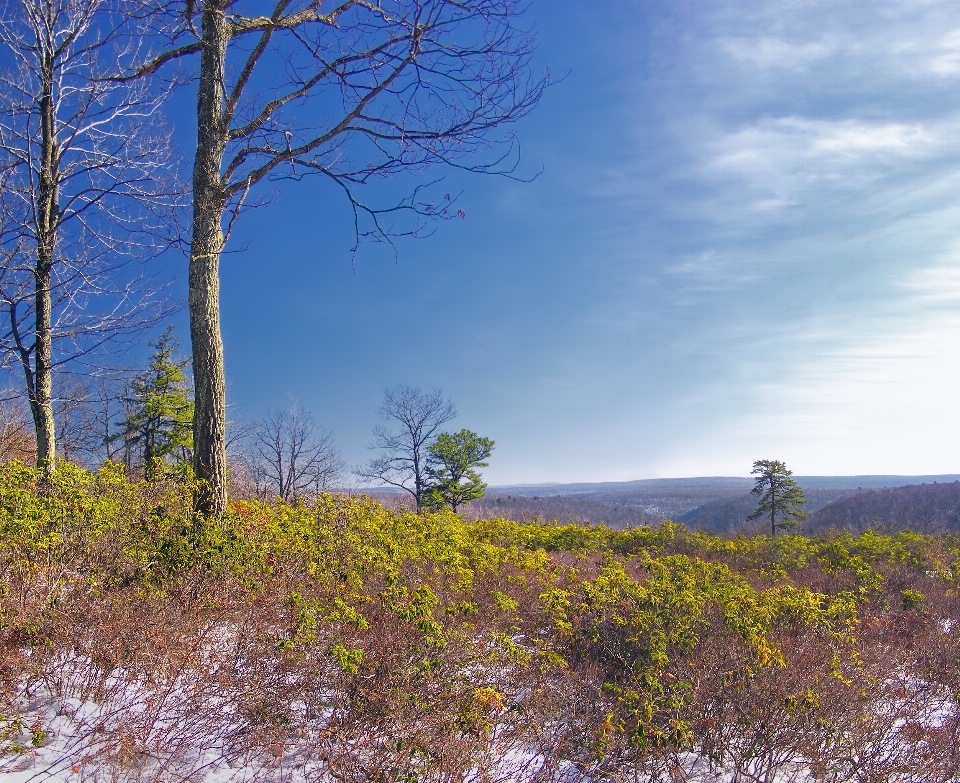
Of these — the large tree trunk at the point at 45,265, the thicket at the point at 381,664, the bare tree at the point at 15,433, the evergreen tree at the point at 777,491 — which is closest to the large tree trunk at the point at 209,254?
the thicket at the point at 381,664

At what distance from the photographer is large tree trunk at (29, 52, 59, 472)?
351 inches

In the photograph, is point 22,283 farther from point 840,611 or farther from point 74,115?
point 840,611

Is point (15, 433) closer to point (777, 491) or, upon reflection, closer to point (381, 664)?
point (381, 664)

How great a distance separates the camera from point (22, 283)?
28.1 ft

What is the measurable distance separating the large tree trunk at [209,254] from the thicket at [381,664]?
66 centimetres

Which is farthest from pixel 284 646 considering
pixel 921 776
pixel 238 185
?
pixel 921 776

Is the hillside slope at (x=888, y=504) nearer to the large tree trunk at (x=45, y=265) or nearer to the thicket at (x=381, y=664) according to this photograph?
the thicket at (x=381, y=664)

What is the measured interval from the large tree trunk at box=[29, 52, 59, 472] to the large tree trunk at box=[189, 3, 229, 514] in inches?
171

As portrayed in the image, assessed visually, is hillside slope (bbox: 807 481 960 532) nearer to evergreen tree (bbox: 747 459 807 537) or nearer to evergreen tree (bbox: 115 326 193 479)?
evergreen tree (bbox: 747 459 807 537)

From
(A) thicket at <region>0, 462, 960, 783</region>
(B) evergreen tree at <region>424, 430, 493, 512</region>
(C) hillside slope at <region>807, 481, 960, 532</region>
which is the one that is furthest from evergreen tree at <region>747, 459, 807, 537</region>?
(C) hillside slope at <region>807, 481, 960, 532</region>

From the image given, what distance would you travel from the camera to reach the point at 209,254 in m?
6.16

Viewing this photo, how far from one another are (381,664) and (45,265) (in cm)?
861

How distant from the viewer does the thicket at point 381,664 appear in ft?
12.1

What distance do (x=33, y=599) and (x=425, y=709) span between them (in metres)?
2.79
